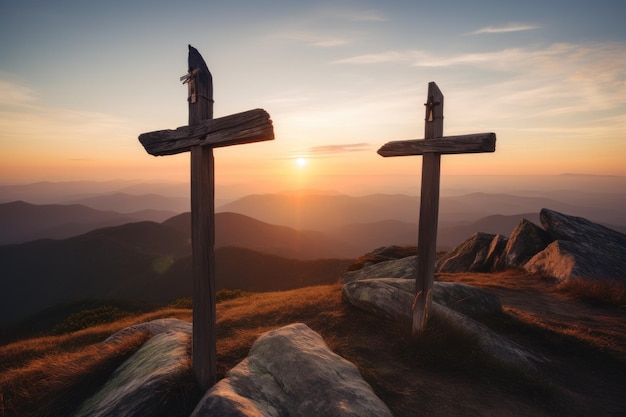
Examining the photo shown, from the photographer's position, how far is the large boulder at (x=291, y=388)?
4.02 metres

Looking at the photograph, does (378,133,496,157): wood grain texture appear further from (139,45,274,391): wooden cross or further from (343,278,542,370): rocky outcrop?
(139,45,274,391): wooden cross

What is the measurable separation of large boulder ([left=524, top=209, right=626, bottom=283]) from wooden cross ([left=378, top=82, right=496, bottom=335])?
389 inches

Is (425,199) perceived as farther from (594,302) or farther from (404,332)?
(594,302)

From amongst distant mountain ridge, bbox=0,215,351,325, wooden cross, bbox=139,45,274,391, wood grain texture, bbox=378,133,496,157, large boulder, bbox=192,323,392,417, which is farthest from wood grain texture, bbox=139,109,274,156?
distant mountain ridge, bbox=0,215,351,325

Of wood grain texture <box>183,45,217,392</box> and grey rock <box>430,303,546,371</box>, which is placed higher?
wood grain texture <box>183,45,217,392</box>

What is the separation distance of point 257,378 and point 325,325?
377 centimetres

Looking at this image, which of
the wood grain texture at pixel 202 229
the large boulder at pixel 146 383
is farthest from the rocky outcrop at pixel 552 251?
the large boulder at pixel 146 383

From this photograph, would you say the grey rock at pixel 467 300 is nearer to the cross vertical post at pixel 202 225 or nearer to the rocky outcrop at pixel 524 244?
the cross vertical post at pixel 202 225

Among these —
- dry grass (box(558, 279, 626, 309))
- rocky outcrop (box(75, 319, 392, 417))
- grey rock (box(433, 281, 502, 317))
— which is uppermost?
rocky outcrop (box(75, 319, 392, 417))

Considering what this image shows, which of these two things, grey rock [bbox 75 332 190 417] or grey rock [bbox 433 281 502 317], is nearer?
grey rock [bbox 75 332 190 417]

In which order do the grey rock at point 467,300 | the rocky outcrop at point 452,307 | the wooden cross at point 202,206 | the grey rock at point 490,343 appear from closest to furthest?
the wooden cross at point 202,206 < the grey rock at point 490,343 < the rocky outcrop at point 452,307 < the grey rock at point 467,300

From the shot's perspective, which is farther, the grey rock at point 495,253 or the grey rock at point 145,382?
the grey rock at point 495,253

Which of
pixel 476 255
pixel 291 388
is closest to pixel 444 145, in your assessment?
pixel 291 388

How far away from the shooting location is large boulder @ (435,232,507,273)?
18.3 meters
